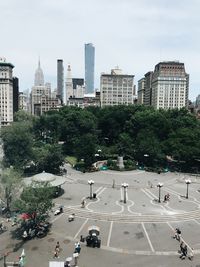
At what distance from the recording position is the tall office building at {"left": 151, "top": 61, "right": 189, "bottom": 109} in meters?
168

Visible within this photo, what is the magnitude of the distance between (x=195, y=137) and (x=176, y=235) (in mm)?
37740

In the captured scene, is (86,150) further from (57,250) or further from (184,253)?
(184,253)

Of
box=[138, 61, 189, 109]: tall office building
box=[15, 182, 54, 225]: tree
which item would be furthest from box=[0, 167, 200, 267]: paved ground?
box=[138, 61, 189, 109]: tall office building

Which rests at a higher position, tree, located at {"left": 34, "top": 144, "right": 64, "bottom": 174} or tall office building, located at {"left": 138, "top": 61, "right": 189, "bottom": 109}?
tall office building, located at {"left": 138, "top": 61, "right": 189, "bottom": 109}

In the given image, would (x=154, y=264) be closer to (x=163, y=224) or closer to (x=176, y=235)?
(x=176, y=235)

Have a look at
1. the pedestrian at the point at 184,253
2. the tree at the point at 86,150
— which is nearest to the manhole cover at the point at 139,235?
the pedestrian at the point at 184,253

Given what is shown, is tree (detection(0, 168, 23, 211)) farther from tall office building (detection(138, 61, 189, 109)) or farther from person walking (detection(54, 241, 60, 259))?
tall office building (detection(138, 61, 189, 109))

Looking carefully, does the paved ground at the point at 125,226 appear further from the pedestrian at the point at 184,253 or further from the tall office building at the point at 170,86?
the tall office building at the point at 170,86

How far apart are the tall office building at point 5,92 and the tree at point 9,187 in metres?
123

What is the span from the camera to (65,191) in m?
45.8

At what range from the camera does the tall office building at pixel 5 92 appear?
149500 mm

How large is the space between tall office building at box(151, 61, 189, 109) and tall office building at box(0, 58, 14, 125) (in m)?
84.8

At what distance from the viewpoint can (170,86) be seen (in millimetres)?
171000

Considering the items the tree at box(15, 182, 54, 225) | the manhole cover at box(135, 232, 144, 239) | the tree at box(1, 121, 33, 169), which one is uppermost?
the tree at box(1, 121, 33, 169)
